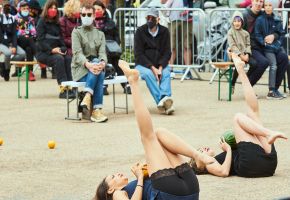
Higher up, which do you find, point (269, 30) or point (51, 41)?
point (269, 30)

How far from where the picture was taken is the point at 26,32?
20891 mm

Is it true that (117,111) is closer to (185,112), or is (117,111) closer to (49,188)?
(185,112)

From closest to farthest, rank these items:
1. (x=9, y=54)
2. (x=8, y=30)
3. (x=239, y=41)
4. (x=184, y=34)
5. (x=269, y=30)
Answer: (x=239, y=41)
(x=269, y=30)
(x=9, y=54)
(x=8, y=30)
(x=184, y=34)

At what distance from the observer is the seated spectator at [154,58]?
15320mm

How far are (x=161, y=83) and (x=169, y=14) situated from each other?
17.4 ft

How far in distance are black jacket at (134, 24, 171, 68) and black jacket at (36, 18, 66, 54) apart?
8.73 feet

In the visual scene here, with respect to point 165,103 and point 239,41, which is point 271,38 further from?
point 165,103

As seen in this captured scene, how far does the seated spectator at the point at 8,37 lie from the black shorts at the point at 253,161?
10853mm

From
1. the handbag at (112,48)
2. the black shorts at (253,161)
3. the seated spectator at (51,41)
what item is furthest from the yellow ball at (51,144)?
the handbag at (112,48)

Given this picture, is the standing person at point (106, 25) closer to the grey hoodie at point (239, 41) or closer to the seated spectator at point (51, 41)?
the seated spectator at point (51, 41)

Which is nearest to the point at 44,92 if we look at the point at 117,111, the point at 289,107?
the point at 117,111

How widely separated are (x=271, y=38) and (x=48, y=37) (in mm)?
4025

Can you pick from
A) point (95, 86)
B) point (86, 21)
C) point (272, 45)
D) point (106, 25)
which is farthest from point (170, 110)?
point (106, 25)

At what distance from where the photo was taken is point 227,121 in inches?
562
